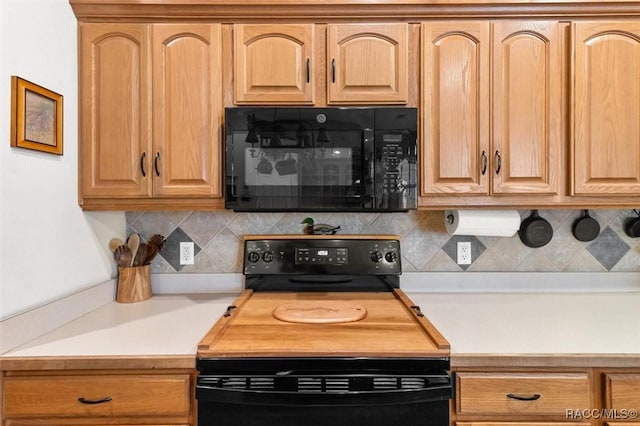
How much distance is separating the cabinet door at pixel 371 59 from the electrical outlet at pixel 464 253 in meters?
0.84

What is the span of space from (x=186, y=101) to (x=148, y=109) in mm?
163

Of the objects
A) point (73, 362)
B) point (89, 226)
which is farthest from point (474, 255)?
point (89, 226)

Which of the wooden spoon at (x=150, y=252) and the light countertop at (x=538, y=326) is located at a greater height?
the wooden spoon at (x=150, y=252)

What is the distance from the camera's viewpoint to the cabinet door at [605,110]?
1427mm

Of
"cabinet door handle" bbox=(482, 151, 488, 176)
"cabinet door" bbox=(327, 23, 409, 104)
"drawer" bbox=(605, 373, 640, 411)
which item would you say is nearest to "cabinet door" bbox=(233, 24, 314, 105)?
"cabinet door" bbox=(327, 23, 409, 104)

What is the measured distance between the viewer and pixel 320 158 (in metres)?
1.42

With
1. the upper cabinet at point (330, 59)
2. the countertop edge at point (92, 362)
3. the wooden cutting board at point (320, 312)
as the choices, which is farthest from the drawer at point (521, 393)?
the upper cabinet at point (330, 59)

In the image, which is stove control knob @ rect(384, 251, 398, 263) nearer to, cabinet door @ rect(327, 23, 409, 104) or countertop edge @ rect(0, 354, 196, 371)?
cabinet door @ rect(327, 23, 409, 104)

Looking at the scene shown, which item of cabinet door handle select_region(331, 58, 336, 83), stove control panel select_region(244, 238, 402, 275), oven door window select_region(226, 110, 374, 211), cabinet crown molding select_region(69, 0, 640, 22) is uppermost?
cabinet crown molding select_region(69, 0, 640, 22)

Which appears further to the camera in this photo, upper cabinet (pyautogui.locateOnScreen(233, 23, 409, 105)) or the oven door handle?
upper cabinet (pyautogui.locateOnScreen(233, 23, 409, 105))

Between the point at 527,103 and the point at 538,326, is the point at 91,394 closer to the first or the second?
the point at 538,326

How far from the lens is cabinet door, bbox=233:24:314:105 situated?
4.76 ft

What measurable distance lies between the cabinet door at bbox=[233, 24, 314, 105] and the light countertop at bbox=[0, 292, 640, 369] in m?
0.96

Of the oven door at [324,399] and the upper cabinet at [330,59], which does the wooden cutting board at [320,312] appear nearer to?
the oven door at [324,399]
